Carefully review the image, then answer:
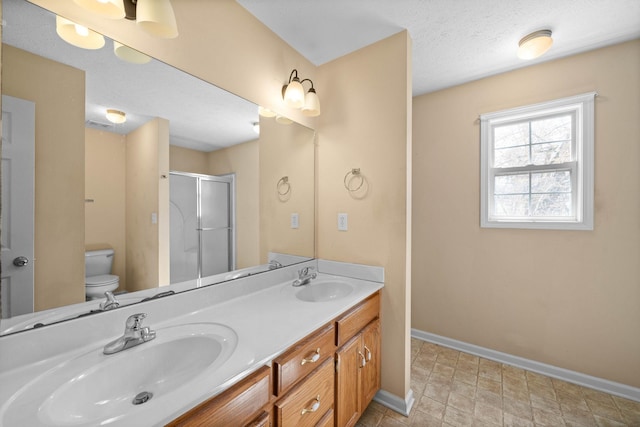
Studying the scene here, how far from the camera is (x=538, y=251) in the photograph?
6.52 feet

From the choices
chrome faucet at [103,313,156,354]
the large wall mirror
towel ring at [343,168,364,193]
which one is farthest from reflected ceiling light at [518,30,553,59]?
chrome faucet at [103,313,156,354]

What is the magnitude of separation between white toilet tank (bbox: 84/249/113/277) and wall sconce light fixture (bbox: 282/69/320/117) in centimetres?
127

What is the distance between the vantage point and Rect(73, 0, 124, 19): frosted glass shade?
0.83 m

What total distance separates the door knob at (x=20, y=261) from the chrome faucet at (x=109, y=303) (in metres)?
0.25

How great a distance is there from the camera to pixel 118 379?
76cm

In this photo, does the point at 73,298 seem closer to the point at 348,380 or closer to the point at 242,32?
the point at 348,380

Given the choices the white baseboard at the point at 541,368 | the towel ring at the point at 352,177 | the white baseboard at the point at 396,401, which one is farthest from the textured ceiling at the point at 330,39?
the white baseboard at the point at 541,368

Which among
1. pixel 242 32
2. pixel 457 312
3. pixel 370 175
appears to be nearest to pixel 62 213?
pixel 242 32

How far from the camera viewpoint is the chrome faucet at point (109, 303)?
3.03ft

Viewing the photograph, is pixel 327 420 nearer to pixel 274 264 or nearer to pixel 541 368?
pixel 274 264

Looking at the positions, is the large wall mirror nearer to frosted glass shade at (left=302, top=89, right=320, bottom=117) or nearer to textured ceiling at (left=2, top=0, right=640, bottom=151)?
textured ceiling at (left=2, top=0, right=640, bottom=151)

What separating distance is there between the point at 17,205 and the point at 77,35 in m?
0.61

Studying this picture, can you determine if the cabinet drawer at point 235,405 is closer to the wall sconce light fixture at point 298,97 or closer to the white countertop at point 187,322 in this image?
the white countertop at point 187,322

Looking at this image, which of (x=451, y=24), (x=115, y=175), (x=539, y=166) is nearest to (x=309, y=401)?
(x=115, y=175)
